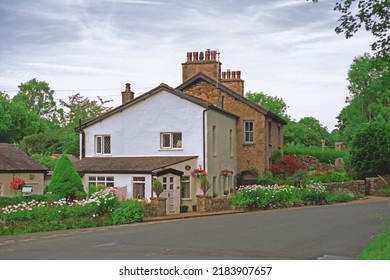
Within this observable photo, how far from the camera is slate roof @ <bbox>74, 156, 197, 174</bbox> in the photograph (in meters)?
34.4

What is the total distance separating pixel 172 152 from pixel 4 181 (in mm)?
9601

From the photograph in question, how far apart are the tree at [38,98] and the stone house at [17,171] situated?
161ft

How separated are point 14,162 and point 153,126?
8.30 metres

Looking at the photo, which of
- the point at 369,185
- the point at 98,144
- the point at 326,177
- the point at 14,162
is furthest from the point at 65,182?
the point at 369,185

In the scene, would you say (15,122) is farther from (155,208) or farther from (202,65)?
(155,208)

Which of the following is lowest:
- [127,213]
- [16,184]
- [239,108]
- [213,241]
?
[213,241]

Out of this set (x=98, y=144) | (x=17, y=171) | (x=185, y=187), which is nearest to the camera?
(x=185, y=187)

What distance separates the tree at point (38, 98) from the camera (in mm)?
86562

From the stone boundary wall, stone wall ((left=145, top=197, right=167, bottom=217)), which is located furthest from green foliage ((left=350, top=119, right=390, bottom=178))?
stone wall ((left=145, top=197, right=167, bottom=217))

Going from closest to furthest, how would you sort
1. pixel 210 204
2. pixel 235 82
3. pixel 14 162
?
pixel 210 204
pixel 14 162
pixel 235 82

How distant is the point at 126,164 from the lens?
1407 inches

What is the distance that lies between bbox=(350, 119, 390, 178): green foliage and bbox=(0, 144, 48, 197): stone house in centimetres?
2143
